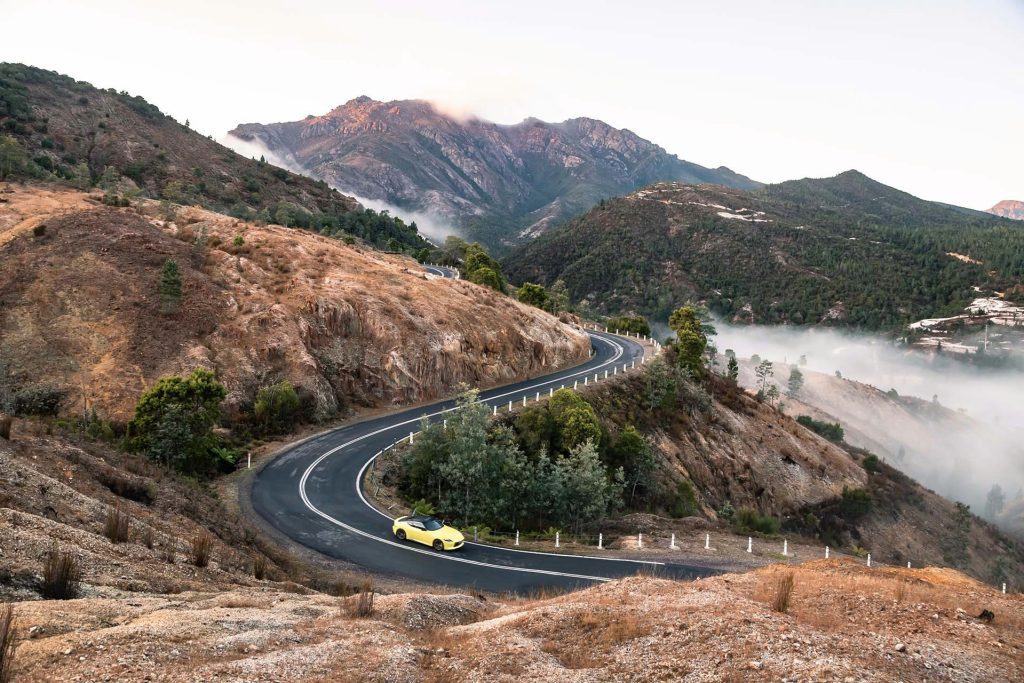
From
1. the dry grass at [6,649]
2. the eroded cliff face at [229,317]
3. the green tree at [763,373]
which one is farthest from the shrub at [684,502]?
the green tree at [763,373]

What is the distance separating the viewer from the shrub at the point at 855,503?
168 feet

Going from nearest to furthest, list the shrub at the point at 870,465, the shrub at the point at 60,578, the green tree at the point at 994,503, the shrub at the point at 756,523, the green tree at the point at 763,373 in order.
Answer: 1. the shrub at the point at 60,578
2. the shrub at the point at 756,523
3. the shrub at the point at 870,465
4. the green tree at the point at 763,373
5. the green tree at the point at 994,503

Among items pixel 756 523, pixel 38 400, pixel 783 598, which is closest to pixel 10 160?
pixel 38 400

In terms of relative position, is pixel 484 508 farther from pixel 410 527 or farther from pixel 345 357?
pixel 345 357

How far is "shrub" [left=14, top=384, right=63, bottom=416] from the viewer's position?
85.5ft

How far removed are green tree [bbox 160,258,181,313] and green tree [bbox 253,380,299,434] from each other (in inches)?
318

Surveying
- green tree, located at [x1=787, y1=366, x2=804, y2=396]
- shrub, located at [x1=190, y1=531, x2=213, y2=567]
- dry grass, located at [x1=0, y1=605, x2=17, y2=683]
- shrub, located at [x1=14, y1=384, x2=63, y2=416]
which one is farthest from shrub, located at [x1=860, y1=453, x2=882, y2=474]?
dry grass, located at [x1=0, y1=605, x2=17, y2=683]

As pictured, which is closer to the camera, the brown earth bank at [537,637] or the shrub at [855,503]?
the brown earth bank at [537,637]

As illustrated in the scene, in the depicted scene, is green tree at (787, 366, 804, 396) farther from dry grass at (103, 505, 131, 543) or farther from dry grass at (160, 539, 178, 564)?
dry grass at (103, 505, 131, 543)

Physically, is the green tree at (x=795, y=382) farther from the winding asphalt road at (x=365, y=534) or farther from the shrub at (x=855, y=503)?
the winding asphalt road at (x=365, y=534)

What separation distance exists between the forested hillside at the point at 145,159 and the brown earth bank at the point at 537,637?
64.4m

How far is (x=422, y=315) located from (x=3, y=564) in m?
34.3

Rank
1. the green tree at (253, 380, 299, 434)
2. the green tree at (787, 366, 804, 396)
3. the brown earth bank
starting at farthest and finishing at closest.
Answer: the green tree at (787, 366, 804, 396), the green tree at (253, 380, 299, 434), the brown earth bank

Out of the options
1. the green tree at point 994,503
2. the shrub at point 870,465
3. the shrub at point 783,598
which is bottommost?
the green tree at point 994,503
